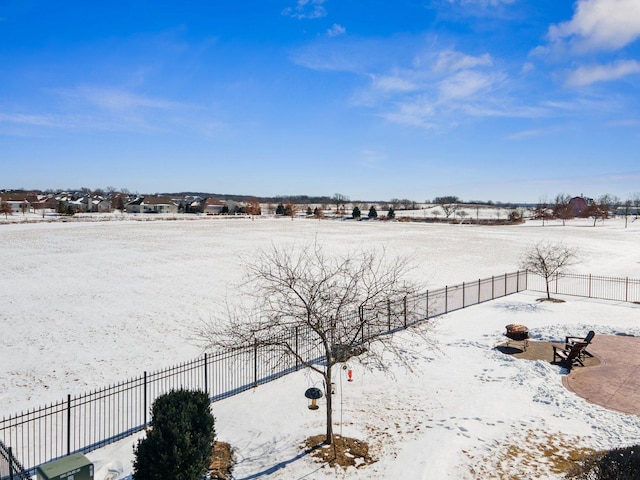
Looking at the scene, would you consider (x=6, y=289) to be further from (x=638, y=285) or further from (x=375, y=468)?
(x=638, y=285)

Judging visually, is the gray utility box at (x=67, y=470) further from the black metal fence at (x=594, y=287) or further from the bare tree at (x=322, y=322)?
the black metal fence at (x=594, y=287)

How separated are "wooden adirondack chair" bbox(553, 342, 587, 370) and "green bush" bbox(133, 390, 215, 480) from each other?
43.7 feet

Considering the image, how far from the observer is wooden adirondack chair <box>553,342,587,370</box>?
53.7 ft

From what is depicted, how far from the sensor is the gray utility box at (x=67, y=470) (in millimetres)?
8570

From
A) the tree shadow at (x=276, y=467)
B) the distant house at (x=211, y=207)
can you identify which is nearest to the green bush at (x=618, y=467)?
the tree shadow at (x=276, y=467)

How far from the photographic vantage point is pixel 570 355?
645 inches

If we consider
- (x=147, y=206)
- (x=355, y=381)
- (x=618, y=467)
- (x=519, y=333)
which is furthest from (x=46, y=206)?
(x=618, y=467)

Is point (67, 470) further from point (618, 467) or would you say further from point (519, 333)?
point (519, 333)

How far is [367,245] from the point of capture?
5728cm

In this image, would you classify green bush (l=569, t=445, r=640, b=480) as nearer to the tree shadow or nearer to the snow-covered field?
the snow-covered field

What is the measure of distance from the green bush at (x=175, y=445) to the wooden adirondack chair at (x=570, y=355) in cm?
1333

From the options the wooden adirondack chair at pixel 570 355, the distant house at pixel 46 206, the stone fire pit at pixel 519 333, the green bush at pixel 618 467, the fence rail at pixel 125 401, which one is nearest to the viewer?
the green bush at pixel 618 467

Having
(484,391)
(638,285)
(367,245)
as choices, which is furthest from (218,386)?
(367,245)

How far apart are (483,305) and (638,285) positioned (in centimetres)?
1470
